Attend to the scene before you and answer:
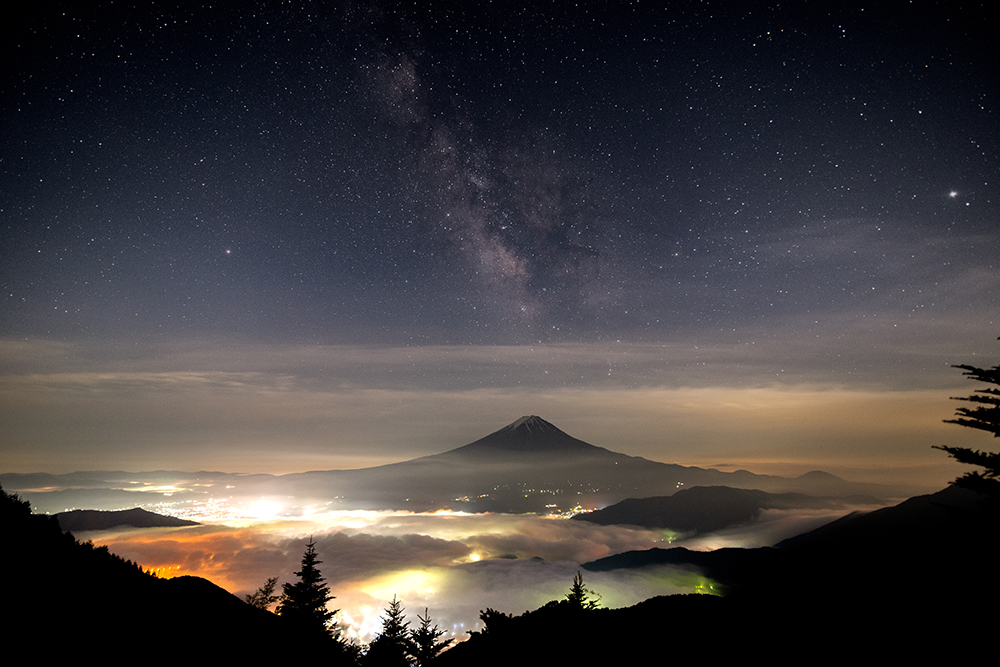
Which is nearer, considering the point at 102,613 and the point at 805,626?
the point at 102,613

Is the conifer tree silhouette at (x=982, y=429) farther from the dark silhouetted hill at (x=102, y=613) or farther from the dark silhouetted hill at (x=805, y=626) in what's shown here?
the dark silhouetted hill at (x=102, y=613)

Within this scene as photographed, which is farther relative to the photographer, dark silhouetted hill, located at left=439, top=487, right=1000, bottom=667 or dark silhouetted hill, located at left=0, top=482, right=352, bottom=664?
dark silhouetted hill, located at left=439, top=487, right=1000, bottom=667

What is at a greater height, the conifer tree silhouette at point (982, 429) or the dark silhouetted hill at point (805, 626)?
the conifer tree silhouette at point (982, 429)

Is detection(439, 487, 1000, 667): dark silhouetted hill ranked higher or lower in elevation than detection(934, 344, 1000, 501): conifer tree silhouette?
lower

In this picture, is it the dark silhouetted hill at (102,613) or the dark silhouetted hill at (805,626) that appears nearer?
the dark silhouetted hill at (102,613)

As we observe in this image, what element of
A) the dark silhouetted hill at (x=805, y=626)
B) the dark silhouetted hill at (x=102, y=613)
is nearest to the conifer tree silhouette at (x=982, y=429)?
the dark silhouetted hill at (x=805, y=626)

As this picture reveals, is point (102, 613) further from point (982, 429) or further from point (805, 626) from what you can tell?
point (982, 429)

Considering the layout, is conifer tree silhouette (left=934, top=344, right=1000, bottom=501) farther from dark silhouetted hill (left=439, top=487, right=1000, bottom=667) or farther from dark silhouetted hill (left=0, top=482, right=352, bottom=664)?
dark silhouetted hill (left=0, top=482, right=352, bottom=664)

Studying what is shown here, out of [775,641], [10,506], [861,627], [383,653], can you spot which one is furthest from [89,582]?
[861,627]

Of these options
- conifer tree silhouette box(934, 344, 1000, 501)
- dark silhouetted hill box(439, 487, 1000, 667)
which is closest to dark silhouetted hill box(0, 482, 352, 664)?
dark silhouetted hill box(439, 487, 1000, 667)

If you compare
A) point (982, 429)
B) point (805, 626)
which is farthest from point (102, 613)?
point (982, 429)

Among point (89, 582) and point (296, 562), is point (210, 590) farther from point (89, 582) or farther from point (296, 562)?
point (296, 562)

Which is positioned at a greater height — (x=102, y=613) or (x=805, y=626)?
(x=102, y=613)

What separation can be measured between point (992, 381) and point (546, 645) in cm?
1565
